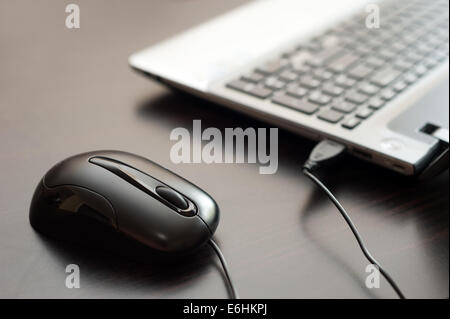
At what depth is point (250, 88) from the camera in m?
0.63

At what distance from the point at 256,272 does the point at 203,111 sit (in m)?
0.26

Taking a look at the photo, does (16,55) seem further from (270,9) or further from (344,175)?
(344,175)

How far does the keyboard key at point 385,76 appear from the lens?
0.64m

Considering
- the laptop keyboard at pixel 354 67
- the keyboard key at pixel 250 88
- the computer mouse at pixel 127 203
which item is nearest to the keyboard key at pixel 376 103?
the laptop keyboard at pixel 354 67

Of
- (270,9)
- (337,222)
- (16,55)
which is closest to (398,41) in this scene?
(270,9)

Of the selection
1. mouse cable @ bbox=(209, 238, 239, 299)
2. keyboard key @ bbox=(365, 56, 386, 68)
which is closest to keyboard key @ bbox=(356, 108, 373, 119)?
keyboard key @ bbox=(365, 56, 386, 68)

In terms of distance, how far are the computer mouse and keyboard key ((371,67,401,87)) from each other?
0.26 metres

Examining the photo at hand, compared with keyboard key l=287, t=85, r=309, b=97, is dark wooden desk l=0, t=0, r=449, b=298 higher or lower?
lower

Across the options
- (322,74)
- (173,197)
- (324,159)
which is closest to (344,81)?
(322,74)

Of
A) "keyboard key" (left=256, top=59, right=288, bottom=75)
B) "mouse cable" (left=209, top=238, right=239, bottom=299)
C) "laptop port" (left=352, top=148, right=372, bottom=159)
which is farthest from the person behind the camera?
"keyboard key" (left=256, top=59, right=288, bottom=75)

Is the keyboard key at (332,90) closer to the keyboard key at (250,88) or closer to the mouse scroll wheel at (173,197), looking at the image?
the keyboard key at (250,88)

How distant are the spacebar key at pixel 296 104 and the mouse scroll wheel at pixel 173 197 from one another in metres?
0.19

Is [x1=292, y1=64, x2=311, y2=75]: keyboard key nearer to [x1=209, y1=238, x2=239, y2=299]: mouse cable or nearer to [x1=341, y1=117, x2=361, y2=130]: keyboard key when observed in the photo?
[x1=341, y1=117, x2=361, y2=130]: keyboard key

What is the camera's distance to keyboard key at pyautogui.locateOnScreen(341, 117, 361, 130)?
56 cm
